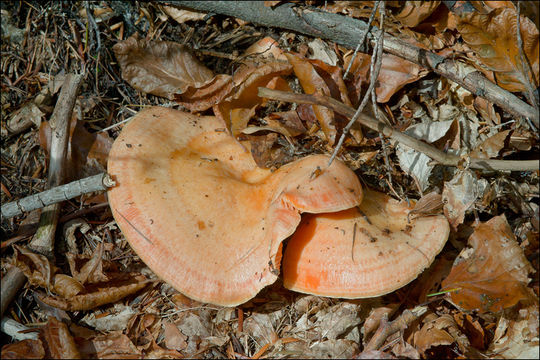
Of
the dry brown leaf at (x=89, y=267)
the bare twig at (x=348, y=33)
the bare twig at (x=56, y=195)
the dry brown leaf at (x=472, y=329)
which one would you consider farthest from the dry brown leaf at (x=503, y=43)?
the dry brown leaf at (x=89, y=267)

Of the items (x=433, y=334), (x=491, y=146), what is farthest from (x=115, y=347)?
(x=491, y=146)

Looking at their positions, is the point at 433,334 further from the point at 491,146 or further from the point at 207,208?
the point at 207,208

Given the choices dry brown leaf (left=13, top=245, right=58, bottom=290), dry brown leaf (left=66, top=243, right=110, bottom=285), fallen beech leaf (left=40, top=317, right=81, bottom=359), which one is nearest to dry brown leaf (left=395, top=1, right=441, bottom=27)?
dry brown leaf (left=66, top=243, right=110, bottom=285)

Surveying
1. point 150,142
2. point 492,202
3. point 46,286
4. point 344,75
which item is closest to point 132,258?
point 46,286

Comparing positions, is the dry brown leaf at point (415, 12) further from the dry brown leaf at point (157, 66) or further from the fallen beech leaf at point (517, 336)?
the fallen beech leaf at point (517, 336)

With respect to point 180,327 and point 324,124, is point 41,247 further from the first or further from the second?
point 324,124

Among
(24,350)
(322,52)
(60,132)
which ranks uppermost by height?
(322,52)
